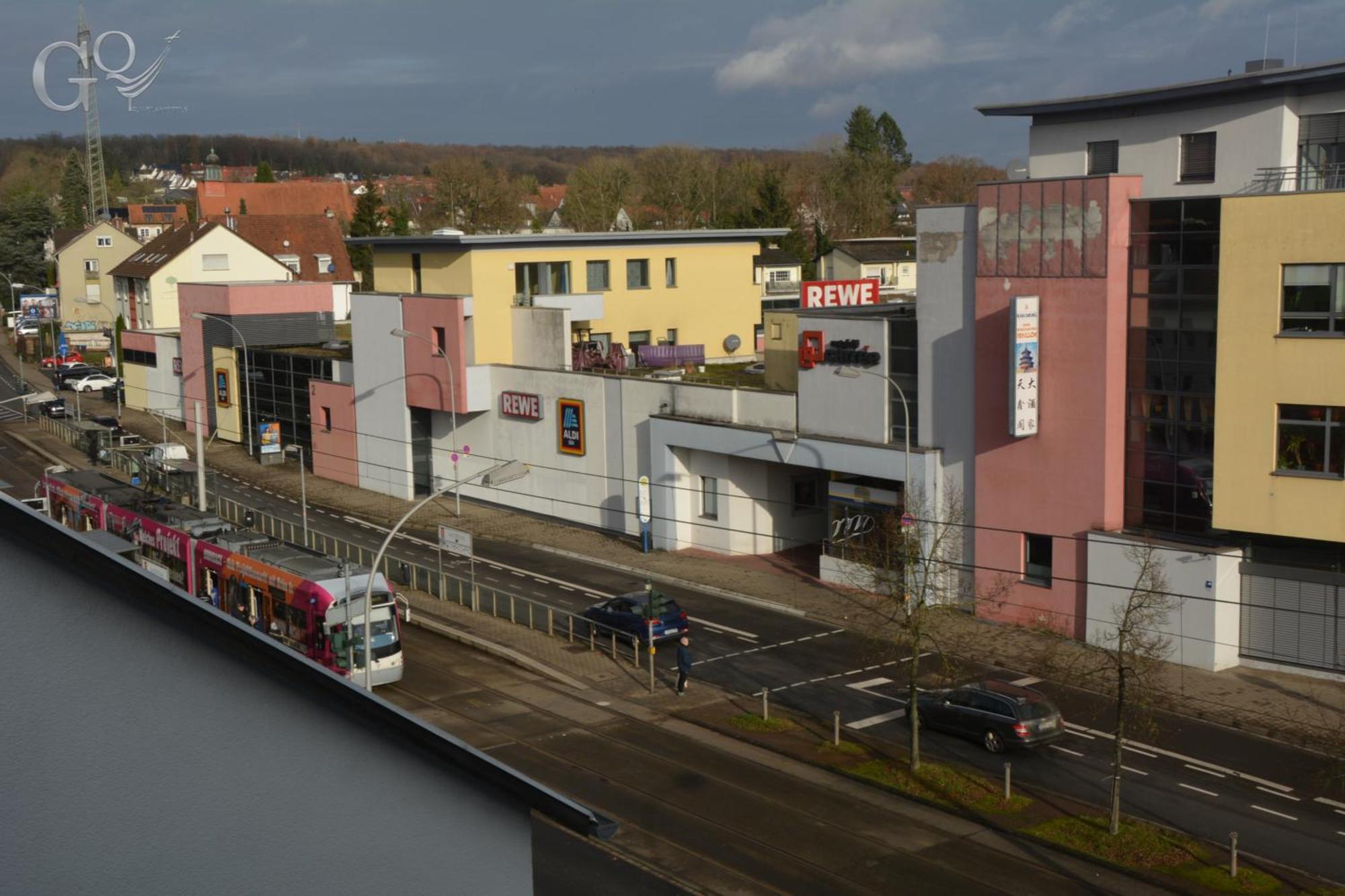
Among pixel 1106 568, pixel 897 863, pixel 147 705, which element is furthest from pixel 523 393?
pixel 147 705

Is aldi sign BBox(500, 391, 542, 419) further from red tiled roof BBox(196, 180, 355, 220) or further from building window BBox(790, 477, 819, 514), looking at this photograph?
red tiled roof BBox(196, 180, 355, 220)

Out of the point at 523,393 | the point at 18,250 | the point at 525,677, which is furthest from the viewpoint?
the point at 18,250

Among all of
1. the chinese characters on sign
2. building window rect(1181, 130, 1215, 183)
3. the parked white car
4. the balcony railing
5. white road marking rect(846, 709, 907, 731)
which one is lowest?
white road marking rect(846, 709, 907, 731)

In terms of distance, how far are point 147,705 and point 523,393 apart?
4526 centimetres

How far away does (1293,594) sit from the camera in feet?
97.6

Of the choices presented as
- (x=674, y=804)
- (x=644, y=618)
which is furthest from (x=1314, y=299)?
(x=674, y=804)

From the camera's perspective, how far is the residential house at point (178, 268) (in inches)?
3228

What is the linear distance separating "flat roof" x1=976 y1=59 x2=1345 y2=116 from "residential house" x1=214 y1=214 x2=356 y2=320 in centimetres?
6704

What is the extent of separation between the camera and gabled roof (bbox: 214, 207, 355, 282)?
100 meters

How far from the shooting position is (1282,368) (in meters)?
29.6

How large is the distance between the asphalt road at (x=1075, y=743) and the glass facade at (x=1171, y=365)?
5.71 metres

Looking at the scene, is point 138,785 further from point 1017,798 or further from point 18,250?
point 18,250

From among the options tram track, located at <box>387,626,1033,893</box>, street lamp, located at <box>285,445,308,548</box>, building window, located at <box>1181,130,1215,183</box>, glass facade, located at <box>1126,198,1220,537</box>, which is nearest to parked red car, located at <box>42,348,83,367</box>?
street lamp, located at <box>285,445,308,548</box>

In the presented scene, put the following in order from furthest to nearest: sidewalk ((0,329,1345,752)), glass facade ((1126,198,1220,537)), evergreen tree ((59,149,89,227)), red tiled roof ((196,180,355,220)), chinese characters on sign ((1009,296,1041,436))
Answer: evergreen tree ((59,149,89,227)), red tiled roof ((196,180,355,220)), chinese characters on sign ((1009,296,1041,436)), glass facade ((1126,198,1220,537)), sidewalk ((0,329,1345,752))
